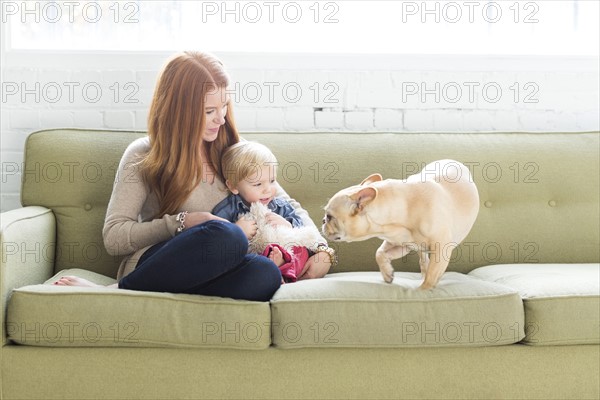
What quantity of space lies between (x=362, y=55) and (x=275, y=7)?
0.40 m

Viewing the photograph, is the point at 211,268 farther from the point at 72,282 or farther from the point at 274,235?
the point at 72,282

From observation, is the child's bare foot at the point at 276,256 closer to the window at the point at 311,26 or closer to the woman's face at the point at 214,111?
the woman's face at the point at 214,111

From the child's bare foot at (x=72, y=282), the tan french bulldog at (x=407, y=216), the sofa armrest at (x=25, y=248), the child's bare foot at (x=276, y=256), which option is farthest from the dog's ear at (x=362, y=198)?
the sofa armrest at (x=25, y=248)

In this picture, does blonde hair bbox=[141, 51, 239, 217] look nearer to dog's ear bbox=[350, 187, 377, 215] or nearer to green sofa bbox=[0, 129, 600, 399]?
green sofa bbox=[0, 129, 600, 399]

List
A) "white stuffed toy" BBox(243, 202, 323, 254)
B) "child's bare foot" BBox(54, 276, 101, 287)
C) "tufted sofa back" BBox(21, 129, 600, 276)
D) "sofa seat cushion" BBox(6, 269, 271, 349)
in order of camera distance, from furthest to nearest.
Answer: "tufted sofa back" BBox(21, 129, 600, 276)
"white stuffed toy" BBox(243, 202, 323, 254)
"child's bare foot" BBox(54, 276, 101, 287)
"sofa seat cushion" BBox(6, 269, 271, 349)

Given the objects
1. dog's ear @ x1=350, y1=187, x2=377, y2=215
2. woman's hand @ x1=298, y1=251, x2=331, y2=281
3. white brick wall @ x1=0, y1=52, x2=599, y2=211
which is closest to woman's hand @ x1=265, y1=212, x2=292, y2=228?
woman's hand @ x1=298, y1=251, x2=331, y2=281

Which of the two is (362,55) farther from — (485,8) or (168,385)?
(168,385)

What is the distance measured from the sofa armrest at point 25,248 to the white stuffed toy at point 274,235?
2.05ft

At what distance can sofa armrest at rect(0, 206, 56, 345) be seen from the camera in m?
1.99

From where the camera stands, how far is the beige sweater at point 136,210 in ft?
7.45

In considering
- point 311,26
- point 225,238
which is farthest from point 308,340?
point 311,26

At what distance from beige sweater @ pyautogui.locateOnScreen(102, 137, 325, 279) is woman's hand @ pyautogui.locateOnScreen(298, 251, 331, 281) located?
0.42 ft

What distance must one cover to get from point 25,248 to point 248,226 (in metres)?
0.63

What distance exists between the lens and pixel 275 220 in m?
2.31
